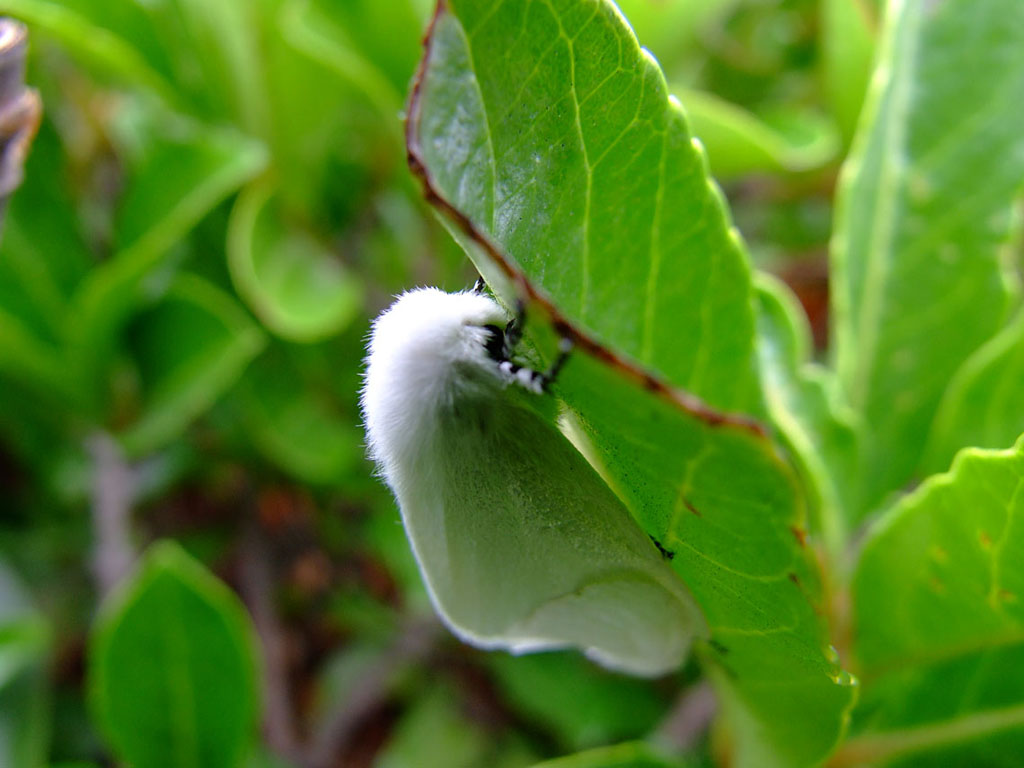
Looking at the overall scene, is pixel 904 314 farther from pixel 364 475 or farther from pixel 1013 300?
pixel 364 475

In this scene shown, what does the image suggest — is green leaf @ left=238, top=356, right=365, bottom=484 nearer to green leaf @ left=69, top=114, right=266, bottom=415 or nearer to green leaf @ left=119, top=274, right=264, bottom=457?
green leaf @ left=119, top=274, right=264, bottom=457

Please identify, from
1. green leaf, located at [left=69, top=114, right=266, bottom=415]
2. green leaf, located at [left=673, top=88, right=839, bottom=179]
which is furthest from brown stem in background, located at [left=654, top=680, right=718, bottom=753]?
green leaf, located at [left=69, top=114, right=266, bottom=415]

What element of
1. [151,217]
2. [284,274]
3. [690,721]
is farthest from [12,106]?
[690,721]

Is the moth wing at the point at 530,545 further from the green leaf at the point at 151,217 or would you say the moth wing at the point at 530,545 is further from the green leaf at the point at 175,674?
the green leaf at the point at 151,217

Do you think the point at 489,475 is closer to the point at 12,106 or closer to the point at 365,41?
the point at 12,106

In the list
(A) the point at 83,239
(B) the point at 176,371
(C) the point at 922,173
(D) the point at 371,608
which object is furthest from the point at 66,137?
(C) the point at 922,173

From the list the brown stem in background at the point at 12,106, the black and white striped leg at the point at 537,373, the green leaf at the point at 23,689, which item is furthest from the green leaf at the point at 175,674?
the black and white striped leg at the point at 537,373

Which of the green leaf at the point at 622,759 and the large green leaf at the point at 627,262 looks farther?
the green leaf at the point at 622,759

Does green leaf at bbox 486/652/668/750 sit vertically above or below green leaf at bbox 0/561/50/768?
below
